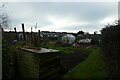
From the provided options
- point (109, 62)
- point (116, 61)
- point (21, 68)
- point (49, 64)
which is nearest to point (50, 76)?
point (49, 64)

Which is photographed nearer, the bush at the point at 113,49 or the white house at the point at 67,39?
the bush at the point at 113,49

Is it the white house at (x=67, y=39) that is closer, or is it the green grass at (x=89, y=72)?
the green grass at (x=89, y=72)

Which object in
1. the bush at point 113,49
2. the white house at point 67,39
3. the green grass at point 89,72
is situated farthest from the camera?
the white house at point 67,39

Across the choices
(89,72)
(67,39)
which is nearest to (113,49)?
(89,72)

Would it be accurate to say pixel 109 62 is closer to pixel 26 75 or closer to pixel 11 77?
pixel 26 75

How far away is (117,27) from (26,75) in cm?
456

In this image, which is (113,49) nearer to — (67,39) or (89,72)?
(89,72)

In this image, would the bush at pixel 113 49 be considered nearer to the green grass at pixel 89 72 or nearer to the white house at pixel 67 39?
the green grass at pixel 89 72

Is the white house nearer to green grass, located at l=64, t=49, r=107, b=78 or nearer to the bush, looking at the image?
green grass, located at l=64, t=49, r=107, b=78

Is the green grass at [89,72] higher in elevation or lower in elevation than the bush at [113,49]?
lower

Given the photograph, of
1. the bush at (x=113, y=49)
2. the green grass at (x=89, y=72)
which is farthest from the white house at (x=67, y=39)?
the bush at (x=113, y=49)

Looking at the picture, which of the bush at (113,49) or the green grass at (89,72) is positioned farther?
the green grass at (89,72)

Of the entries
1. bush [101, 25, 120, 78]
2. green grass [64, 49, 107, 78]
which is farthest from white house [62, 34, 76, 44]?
bush [101, 25, 120, 78]

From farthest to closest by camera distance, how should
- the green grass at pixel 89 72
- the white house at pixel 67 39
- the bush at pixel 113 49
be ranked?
the white house at pixel 67 39 → the green grass at pixel 89 72 → the bush at pixel 113 49
